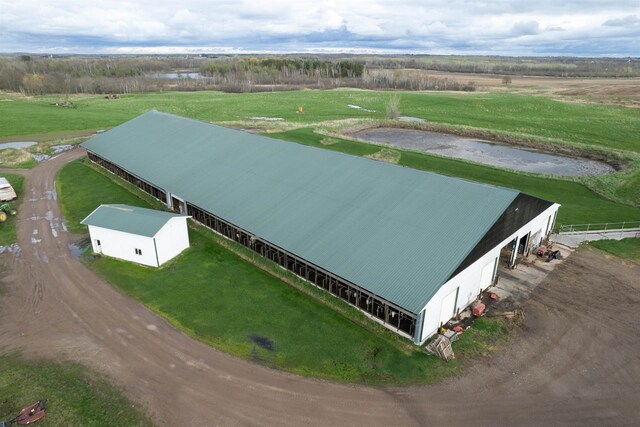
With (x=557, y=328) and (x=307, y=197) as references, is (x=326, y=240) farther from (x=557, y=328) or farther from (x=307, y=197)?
(x=557, y=328)

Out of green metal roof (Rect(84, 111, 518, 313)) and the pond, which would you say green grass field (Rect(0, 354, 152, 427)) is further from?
the pond

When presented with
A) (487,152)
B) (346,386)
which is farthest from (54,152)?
(487,152)

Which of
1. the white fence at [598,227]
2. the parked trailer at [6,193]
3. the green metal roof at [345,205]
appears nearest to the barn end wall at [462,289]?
the green metal roof at [345,205]

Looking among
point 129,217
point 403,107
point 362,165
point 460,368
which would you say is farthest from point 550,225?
point 403,107

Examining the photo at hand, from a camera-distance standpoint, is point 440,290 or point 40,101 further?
point 40,101

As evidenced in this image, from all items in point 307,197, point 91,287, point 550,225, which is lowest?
point 91,287

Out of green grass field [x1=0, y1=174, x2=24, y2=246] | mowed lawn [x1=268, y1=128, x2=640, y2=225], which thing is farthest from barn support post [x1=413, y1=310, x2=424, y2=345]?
green grass field [x1=0, y1=174, x2=24, y2=246]
